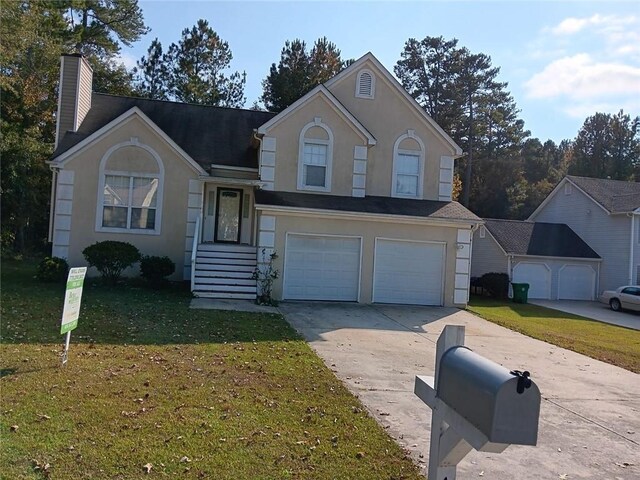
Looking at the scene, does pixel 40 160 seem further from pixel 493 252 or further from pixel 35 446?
pixel 35 446

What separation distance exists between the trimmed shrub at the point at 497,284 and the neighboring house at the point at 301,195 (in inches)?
339

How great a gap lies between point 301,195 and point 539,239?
1798 centimetres

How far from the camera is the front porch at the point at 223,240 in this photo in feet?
54.1

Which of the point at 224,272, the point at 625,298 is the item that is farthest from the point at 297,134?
the point at 625,298

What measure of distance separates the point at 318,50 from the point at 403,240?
27659 mm

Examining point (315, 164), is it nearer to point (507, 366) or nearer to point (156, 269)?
point (156, 269)

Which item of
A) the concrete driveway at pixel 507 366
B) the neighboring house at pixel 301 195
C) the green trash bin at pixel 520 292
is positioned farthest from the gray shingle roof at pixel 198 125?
the green trash bin at pixel 520 292

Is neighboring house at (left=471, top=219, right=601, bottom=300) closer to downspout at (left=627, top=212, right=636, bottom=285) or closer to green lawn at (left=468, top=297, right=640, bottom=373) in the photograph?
downspout at (left=627, top=212, right=636, bottom=285)

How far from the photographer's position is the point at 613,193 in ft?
105

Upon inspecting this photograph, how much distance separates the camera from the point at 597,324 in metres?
20.1

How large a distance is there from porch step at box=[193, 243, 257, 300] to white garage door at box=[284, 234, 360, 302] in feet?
4.23

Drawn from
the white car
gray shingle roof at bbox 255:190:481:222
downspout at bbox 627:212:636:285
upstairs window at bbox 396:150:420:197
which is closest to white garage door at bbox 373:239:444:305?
gray shingle roof at bbox 255:190:481:222

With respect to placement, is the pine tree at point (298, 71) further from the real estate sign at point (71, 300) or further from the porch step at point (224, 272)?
the real estate sign at point (71, 300)

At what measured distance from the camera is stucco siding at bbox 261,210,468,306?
56.6 ft
